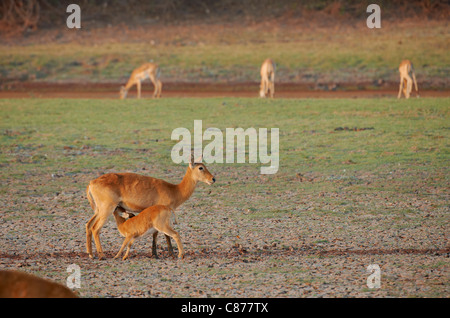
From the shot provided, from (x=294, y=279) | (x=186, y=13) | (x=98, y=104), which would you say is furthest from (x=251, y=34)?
(x=294, y=279)

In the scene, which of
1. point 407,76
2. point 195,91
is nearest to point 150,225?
point 407,76

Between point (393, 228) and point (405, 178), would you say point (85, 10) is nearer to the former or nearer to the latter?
point (405, 178)

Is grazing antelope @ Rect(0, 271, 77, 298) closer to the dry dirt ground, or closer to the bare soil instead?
the dry dirt ground

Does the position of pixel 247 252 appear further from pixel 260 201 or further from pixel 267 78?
pixel 267 78

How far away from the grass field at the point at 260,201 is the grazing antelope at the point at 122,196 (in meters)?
0.35

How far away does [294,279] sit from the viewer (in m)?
6.87

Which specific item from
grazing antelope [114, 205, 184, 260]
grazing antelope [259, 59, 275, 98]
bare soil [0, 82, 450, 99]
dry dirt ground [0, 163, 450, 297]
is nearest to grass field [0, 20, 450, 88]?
bare soil [0, 82, 450, 99]

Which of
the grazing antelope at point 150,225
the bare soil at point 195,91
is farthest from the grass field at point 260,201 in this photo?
the bare soil at point 195,91

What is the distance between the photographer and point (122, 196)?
798 cm

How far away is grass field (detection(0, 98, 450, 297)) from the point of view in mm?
6984

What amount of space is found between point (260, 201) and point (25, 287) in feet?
21.5

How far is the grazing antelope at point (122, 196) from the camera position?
7.88m

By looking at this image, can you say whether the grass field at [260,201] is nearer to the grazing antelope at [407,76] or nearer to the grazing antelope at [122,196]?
the grazing antelope at [122,196]

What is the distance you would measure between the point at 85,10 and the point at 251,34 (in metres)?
Answer: 8.44
